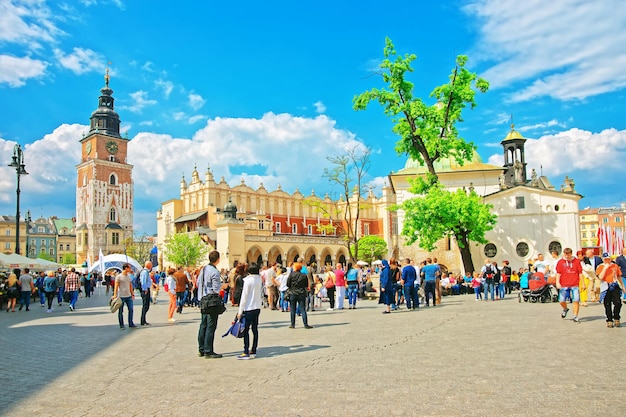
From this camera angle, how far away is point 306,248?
2496 inches

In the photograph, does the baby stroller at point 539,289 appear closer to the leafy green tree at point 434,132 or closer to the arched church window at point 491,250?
the leafy green tree at point 434,132

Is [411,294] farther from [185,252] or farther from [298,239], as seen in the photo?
[298,239]

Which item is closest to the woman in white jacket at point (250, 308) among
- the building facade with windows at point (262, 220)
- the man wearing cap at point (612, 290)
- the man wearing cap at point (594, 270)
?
the man wearing cap at point (612, 290)

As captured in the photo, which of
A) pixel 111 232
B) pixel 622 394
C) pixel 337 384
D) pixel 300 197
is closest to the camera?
pixel 622 394

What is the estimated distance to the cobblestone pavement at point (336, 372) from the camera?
518 cm

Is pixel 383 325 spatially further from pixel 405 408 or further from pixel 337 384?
pixel 405 408

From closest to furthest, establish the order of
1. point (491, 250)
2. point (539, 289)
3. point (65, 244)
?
point (539, 289)
point (491, 250)
point (65, 244)

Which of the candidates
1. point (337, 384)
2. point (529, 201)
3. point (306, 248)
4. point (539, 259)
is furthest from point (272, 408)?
point (306, 248)

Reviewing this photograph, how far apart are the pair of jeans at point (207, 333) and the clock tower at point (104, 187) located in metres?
84.7

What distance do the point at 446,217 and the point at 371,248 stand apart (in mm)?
38424

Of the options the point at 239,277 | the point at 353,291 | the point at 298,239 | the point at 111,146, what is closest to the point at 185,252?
the point at 298,239

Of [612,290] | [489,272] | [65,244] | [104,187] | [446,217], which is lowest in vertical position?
[612,290]

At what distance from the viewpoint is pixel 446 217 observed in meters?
28.0

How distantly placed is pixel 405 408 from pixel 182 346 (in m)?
5.82
